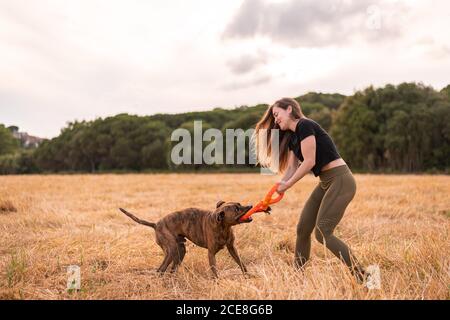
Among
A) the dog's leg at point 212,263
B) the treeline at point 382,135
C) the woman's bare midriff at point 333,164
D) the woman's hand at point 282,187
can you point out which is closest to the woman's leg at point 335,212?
the woman's bare midriff at point 333,164

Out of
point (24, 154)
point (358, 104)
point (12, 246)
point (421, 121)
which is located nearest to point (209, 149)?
point (358, 104)

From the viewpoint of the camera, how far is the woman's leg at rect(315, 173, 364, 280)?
467 centimetres

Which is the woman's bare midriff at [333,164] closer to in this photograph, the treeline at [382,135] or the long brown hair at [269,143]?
the long brown hair at [269,143]

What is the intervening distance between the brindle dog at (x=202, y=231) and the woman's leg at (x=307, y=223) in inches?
31.8

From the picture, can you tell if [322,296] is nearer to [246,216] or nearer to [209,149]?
[246,216]

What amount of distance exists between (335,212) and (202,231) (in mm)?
1649

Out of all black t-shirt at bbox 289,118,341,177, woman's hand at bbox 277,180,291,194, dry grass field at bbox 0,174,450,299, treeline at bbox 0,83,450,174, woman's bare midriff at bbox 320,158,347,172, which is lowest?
dry grass field at bbox 0,174,450,299

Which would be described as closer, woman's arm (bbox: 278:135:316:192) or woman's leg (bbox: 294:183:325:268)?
woman's arm (bbox: 278:135:316:192)

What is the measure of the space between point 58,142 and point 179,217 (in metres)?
81.8

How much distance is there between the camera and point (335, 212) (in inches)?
187

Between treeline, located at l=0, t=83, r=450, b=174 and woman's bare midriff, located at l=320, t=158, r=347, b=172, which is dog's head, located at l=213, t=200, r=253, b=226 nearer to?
woman's bare midriff, located at l=320, t=158, r=347, b=172

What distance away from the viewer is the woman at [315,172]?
4734mm

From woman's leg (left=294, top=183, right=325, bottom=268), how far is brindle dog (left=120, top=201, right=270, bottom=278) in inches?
31.8

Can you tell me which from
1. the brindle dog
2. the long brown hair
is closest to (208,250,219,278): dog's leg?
the brindle dog
